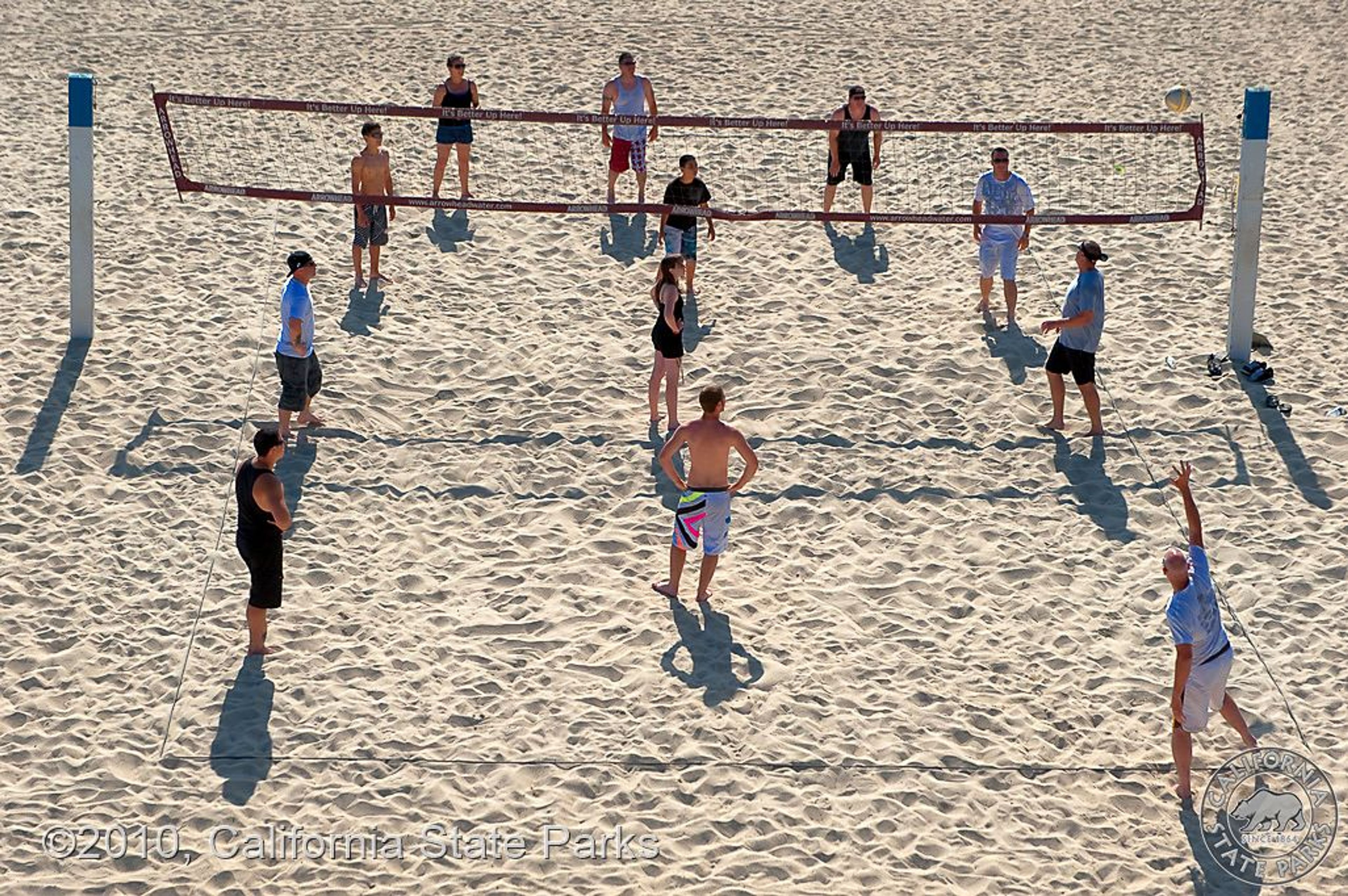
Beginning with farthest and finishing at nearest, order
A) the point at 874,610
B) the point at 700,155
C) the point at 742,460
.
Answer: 1. the point at 700,155
2. the point at 742,460
3. the point at 874,610

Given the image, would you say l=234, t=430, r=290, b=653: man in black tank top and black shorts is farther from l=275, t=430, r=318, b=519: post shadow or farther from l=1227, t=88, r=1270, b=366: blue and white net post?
l=1227, t=88, r=1270, b=366: blue and white net post

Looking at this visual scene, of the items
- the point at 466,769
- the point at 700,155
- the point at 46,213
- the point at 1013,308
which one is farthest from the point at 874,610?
the point at 46,213

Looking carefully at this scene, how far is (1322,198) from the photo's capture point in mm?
17078

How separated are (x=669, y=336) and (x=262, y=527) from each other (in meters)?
3.45

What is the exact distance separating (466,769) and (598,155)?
9164 mm

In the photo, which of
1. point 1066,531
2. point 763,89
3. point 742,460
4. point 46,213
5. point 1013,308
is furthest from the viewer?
point 763,89

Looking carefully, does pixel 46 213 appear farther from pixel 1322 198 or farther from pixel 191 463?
pixel 1322 198

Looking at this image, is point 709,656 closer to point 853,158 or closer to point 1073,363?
point 1073,363

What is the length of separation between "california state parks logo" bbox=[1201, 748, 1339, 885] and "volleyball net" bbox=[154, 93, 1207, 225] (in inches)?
265

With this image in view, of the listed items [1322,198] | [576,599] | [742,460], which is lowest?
[576,599]

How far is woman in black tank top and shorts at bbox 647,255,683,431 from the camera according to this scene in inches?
504

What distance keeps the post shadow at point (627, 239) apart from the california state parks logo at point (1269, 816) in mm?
7633

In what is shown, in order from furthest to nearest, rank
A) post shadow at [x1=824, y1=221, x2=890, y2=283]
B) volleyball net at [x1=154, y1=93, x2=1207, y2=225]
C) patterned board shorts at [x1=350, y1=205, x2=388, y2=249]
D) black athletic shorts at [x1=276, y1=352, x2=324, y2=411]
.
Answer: volleyball net at [x1=154, y1=93, x2=1207, y2=225], post shadow at [x1=824, y1=221, x2=890, y2=283], patterned board shorts at [x1=350, y1=205, x2=388, y2=249], black athletic shorts at [x1=276, y1=352, x2=324, y2=411]

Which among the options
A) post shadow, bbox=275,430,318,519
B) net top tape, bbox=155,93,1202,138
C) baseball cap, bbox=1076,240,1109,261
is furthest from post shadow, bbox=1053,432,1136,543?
post shadow, bbox=275,430,318,519
